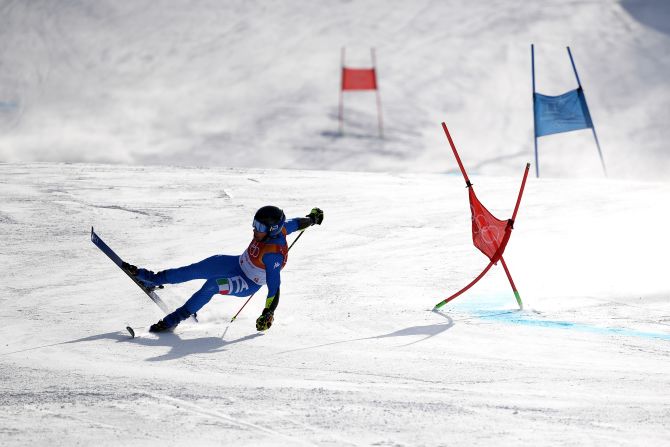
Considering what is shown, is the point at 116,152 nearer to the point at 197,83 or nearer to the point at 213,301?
the point at 197,83

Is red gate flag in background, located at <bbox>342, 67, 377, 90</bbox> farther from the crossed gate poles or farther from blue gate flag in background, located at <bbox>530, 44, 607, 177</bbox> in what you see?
the crossed gate poles

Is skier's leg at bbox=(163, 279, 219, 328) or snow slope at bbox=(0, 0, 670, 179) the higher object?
snow slope at bbox=(0, 0, 670, 179)

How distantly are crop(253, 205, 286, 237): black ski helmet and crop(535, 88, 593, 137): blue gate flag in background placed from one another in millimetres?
8098

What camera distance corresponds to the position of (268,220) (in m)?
5.75

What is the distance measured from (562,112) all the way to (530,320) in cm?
788

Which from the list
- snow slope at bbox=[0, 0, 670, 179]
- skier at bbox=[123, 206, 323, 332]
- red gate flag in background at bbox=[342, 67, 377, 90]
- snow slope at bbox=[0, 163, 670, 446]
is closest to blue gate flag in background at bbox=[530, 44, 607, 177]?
snow slope at bbox=[0, 163, 670, 446]

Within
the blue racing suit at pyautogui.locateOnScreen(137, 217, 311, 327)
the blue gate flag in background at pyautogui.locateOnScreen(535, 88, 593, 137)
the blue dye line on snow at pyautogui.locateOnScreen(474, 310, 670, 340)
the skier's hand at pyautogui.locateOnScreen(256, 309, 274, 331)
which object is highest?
the blue gate flag in background at pyautogui.locateOnScreen(535, 88, 593, 137)

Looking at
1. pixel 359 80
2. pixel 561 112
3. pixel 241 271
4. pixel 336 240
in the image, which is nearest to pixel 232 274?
pixel 241 271

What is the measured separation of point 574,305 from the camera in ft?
20.7

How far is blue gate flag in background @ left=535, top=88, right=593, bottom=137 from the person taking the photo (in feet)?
43.0

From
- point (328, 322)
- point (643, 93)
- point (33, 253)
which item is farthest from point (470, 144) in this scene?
point (328, 322)

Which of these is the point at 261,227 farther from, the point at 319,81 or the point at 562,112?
the point at 319,81

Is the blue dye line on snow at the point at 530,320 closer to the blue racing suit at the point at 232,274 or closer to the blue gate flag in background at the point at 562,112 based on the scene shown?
the blue racing suit at the point at 232,274

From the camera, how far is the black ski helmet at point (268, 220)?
575 cm
